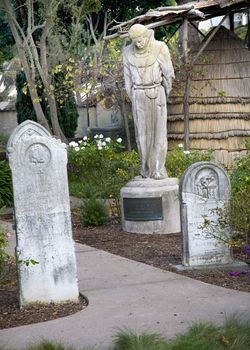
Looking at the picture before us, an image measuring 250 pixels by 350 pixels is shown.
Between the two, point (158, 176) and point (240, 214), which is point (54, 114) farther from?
point (240, 214)

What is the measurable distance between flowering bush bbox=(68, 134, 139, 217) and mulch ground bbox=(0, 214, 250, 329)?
2.18 feet

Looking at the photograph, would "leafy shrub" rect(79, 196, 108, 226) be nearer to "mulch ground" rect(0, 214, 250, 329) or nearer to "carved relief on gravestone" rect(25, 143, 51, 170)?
"mulch ground" rect(0, 214, 250, 329)

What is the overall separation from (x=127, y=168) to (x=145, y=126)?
220cm

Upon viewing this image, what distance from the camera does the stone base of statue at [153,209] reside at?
539 inches

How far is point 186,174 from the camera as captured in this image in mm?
10547

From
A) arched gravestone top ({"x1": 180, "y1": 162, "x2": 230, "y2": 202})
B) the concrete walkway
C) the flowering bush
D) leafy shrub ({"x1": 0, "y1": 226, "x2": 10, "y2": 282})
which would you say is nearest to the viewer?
the concrete walkway

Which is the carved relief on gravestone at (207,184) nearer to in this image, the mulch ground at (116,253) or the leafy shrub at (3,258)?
the mulch ground at (116,253)

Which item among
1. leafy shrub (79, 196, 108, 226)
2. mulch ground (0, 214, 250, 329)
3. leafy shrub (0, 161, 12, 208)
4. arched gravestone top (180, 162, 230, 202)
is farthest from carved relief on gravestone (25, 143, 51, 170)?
leafy shrub (0, 161, 12, 208)

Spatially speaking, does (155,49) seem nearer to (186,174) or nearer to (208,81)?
(186,174)

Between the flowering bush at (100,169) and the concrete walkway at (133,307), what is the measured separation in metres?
4.79

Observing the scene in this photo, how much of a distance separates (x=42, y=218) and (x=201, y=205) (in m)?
2.40

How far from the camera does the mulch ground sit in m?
8.79

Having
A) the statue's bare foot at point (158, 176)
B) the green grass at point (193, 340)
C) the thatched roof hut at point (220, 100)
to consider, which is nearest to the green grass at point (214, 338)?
the green grass at point (193, 340)

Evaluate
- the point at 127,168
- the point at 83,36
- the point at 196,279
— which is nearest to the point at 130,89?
the point at 127,168
